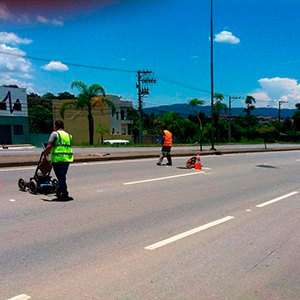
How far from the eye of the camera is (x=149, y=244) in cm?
552

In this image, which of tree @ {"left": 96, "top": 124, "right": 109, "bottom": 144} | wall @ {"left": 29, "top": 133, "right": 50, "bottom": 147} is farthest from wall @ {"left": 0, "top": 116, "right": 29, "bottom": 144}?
tree @ {"left": 96, "top": 124, "right": 109, "bottom": 144}

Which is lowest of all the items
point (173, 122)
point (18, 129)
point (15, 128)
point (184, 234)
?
point (184, 234)

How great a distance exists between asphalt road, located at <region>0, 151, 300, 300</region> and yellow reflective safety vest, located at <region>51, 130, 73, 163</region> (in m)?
0.96

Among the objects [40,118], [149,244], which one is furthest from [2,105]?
[149,244]

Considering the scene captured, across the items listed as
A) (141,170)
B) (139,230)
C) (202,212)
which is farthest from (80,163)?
(139,230)

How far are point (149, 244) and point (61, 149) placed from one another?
10.9ft

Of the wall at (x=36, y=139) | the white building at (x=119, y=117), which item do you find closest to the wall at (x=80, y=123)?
the white building at (x=119, y=117)

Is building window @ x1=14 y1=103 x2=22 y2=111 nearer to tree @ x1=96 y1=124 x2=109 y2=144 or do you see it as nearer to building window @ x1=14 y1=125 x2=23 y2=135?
building window @ x1=14 y1=125 x2=23 y2=135

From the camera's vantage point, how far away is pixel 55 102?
59094 millimetres

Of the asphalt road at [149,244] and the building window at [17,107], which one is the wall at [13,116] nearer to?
the building window at [17,107]

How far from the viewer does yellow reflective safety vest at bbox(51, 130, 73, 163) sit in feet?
25.8

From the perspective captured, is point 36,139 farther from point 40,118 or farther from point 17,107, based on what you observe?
point 40,118

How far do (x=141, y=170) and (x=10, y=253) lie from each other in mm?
9686

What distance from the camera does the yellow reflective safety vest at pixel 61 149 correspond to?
25.8 ft
